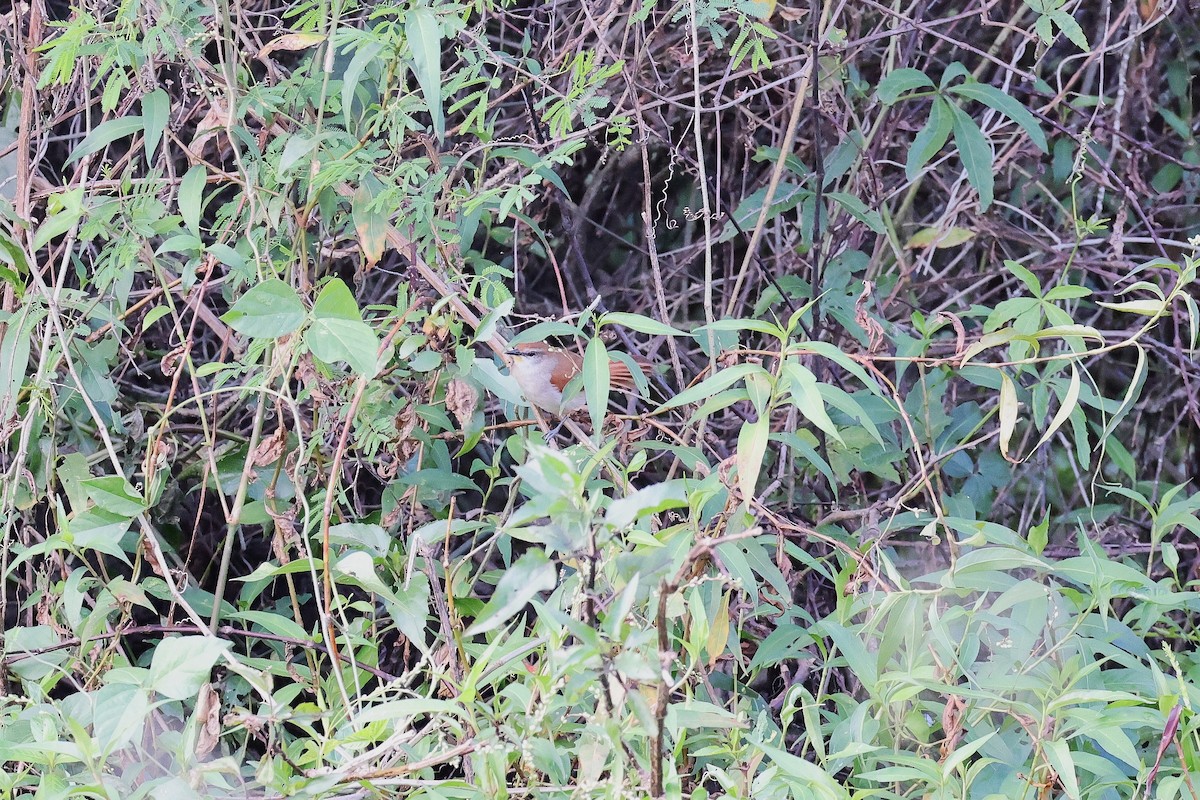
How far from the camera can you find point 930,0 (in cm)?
293

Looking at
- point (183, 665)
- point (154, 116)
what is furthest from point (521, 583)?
point (154, 116)

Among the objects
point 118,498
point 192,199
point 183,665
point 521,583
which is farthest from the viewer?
point 192,199

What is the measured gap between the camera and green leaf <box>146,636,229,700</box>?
1327 mm

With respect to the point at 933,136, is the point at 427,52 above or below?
above

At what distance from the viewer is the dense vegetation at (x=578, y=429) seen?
1507 mm

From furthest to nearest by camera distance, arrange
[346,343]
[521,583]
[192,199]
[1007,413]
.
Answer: [192,199]
[1007,413]
[346,343]
[521,583]

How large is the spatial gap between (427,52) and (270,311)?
46cm

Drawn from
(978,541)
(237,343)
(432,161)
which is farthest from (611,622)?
(237,343)

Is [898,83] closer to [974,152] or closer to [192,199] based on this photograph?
[974,152]

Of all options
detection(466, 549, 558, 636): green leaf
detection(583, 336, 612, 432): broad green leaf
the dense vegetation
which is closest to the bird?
the dense vegetation

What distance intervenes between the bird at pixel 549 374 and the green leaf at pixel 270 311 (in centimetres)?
60


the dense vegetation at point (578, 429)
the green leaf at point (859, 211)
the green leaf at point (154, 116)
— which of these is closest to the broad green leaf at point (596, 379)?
the dense vegetation at point (578, 429)

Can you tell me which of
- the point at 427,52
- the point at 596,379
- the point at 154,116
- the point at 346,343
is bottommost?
the point at 596,379

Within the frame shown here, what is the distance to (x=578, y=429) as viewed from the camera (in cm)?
208
